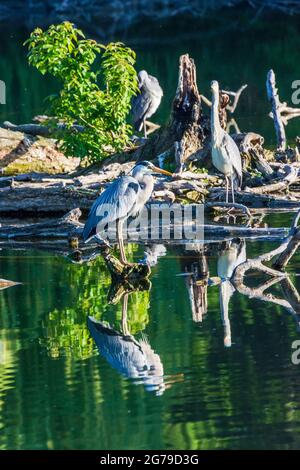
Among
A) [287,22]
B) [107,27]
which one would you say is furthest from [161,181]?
[107,27]

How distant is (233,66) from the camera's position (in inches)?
1280

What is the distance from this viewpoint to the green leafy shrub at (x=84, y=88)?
15938 millimetres

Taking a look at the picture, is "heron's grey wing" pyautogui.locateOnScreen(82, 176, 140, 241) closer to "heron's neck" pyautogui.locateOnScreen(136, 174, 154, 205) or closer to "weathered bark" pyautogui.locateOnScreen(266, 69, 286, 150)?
"heron's neck" pyautogui.locateOnScreen(136, 174, 154, 205)

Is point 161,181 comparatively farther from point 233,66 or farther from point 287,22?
point 287,22

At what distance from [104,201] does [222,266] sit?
139 cm

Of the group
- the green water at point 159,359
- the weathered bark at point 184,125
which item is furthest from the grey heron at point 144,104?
the green water at point 159,359

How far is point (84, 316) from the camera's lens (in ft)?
35.0

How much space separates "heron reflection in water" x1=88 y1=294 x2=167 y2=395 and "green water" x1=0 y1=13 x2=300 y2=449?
0.19ft

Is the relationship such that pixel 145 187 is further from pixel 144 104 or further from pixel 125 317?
pixel 144 104

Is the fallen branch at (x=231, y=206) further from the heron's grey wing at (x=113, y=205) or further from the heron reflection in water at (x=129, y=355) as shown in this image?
the heron reflection in water at (x=129, y=355)

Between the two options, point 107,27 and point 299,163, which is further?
point 107,27

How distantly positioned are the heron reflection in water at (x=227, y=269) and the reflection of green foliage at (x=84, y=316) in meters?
0.69

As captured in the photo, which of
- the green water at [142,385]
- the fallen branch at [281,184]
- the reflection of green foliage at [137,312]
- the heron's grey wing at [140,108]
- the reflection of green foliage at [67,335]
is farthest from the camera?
the heron's grey wing at [140,108]

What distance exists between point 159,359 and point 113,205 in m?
2.92
